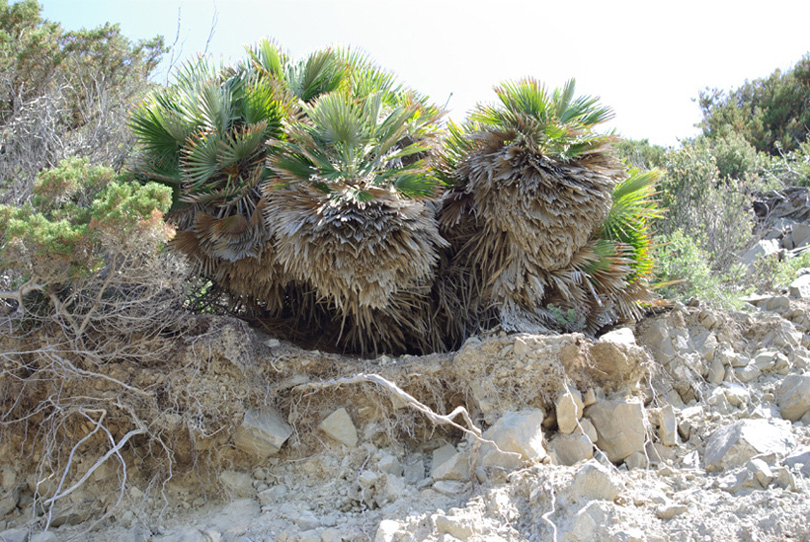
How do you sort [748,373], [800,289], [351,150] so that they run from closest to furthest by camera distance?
[351,150] → [748,373] → [800,289]

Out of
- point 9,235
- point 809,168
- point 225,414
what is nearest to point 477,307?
point 225,414

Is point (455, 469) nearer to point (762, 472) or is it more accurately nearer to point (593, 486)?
point (593, 486)

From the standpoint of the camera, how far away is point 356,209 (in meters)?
4.96

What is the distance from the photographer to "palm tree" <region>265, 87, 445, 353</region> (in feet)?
16.1

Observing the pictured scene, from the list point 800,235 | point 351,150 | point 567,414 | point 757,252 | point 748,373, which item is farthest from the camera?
point 800,235

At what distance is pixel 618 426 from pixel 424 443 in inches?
57.4

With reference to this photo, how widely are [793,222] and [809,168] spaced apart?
1.30 meters

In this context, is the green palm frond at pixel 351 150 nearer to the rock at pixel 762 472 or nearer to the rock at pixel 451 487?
the rock at pixel 451 487

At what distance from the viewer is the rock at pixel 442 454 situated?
15.9ft

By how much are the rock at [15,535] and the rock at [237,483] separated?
1420 mm

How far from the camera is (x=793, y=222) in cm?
1062

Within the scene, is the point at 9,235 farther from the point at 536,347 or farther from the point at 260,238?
the point at 536,347

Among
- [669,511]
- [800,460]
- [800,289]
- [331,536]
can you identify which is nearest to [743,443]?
[800,460]

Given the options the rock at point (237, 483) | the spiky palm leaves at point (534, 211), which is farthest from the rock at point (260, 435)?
the spiky palm leaves at point (534, 211)
